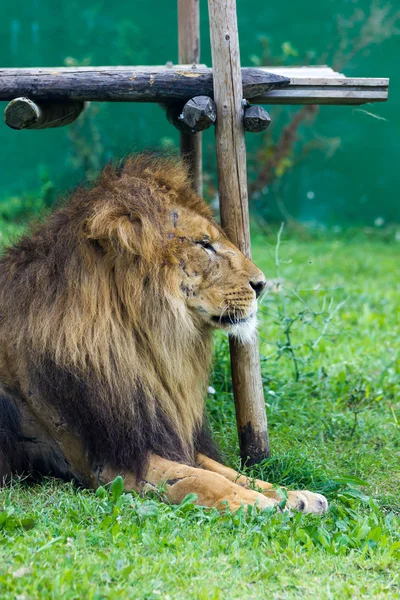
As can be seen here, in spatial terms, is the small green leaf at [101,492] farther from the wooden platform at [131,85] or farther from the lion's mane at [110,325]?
the wooden platform at [131,85]

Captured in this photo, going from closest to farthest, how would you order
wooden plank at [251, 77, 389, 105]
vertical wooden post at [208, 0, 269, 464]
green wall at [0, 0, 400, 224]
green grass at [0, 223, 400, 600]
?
green grass at [0, 223, 400, 600] → vertical wooden post at [208, 0, 269, 464] → wooden plank at [251, 77, 389, 105] → green wall at [0, 0, 400, 224]

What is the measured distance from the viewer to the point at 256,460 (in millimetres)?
3721

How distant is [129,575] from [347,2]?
817 centimetres

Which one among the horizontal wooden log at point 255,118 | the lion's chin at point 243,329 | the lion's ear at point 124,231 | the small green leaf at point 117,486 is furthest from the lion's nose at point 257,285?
the small green leaf at point 117,486

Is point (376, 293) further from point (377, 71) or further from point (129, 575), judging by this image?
point (129, 575)

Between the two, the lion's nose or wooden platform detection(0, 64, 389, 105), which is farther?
wooden platform detection(0, 64, 389, 105)

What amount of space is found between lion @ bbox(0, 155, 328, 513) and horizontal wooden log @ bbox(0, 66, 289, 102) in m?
0.33

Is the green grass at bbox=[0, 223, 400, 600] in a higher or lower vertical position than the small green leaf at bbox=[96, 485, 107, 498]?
lower

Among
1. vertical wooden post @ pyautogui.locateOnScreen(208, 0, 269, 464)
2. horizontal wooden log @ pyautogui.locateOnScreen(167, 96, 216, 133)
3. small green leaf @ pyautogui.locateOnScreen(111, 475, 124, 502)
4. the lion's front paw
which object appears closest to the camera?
small green leaf @ pyautogui.locateOnScreen(111, 475, 124, 502)

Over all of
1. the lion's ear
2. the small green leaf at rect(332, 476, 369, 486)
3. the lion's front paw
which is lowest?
the small green leaf at rect(332, 476, 369, 486)

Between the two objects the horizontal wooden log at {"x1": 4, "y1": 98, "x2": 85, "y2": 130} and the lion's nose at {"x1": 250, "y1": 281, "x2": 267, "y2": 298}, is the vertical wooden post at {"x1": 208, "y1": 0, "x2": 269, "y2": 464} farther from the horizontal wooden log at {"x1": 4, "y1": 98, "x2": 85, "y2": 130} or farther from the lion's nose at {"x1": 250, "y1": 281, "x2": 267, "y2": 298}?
the horizontal wooden log at {"x1": 4, "y1": 98, "x2": 85, "y2": 130}

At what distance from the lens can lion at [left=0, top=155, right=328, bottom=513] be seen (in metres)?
3.18

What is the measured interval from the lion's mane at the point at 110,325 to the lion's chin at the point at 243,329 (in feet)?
0.43

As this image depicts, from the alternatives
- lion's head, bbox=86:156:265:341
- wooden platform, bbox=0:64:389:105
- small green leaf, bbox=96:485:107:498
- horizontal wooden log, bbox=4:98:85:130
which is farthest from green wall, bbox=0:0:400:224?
small green leaf, bbox=96:485:107:498
